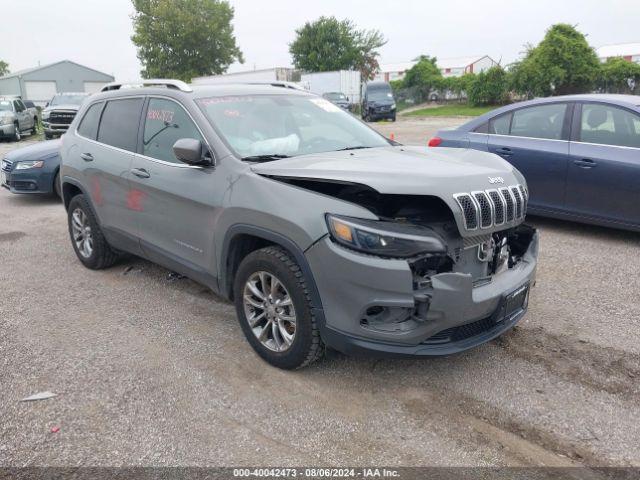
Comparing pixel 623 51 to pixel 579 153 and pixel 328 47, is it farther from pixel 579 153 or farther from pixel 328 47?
pixel 579 153

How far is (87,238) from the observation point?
5.68 meters

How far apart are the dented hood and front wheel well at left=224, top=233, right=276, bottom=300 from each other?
442mm

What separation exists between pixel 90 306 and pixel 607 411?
13.0ft

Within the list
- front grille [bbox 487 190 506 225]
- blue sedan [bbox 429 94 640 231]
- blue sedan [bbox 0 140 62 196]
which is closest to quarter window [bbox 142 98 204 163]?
front grille [bbox 487 190 506 225]

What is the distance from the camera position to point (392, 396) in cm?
328

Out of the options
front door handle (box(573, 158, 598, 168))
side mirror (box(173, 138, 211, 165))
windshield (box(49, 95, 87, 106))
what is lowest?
front door handle (box(573, 158, 598, 168))

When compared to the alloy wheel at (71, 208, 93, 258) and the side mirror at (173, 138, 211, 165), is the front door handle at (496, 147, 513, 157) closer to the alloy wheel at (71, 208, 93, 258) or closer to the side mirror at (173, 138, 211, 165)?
the side mirror at (173, 138, 211, 165)

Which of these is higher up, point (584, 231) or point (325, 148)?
point (325, 148)

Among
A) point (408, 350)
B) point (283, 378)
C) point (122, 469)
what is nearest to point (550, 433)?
point (408, 350)

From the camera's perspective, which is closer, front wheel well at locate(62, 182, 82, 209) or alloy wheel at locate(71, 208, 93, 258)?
alloy wheel at locate(71, 208, 93, 258)

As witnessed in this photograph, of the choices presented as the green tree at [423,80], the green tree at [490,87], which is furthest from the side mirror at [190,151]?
the green tree at [423,80]

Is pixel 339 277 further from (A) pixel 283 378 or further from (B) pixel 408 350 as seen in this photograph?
(A) pixel 283 378

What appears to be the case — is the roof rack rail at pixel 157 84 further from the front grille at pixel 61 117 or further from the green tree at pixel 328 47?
the green tree at pixel 328 47

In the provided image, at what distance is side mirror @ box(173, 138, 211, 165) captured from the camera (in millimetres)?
3662
